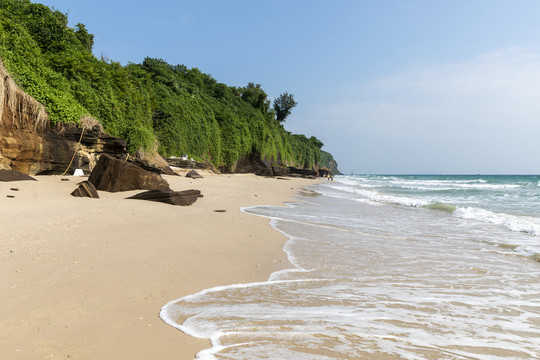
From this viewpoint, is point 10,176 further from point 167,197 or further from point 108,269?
point 108,269

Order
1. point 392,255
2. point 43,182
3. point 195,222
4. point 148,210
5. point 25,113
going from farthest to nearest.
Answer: point 25,113
point 43,182
point 148,210
point 195,222
point 392,255

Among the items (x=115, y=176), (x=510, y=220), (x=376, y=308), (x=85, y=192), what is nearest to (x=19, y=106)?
(x=115, y=176)

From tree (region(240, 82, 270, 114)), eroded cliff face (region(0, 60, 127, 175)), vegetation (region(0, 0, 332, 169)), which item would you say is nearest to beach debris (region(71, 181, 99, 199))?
eroded cliff face (region(0, 60, 127, 175))

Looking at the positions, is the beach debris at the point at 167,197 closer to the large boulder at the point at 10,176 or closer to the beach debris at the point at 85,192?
the beach debris at the point at 85,192

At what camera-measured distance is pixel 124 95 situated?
18.2m

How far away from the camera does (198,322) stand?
89.7 inches

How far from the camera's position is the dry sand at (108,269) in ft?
6.31

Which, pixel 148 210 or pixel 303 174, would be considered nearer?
pixel 148 210

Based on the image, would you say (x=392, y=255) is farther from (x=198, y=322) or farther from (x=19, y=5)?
(x=19, y=5)

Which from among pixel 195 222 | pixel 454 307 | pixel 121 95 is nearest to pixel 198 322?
pixel 454 307

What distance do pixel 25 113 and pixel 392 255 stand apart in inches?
432

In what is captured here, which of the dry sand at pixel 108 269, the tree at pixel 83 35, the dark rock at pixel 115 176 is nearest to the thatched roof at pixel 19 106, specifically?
the dark rock at pixel 115 176

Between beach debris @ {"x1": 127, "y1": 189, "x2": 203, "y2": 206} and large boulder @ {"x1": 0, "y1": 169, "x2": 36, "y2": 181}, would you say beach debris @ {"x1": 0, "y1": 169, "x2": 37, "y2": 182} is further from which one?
beach debris @ {"x1": 127, "y1": 189, "x2": 203, "y2": 206}

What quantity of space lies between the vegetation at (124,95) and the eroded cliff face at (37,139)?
1.75 ft
